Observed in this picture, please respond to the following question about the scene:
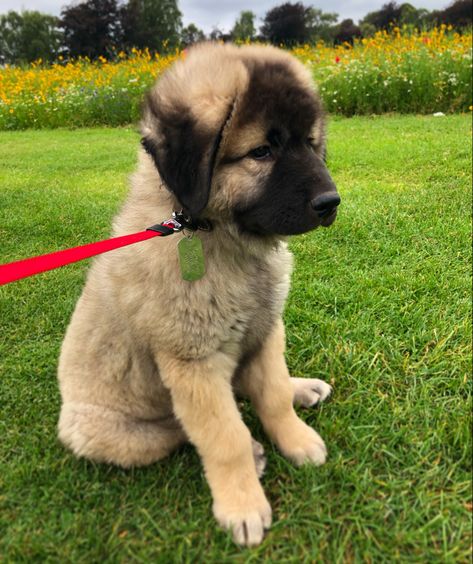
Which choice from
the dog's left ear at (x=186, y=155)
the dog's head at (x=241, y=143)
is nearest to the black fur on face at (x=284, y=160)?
the dog's head at (x=241, y=143)

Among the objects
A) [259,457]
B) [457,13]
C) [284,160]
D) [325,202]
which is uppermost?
[457,13]

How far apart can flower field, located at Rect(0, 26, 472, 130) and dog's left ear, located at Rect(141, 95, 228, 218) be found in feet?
22.9

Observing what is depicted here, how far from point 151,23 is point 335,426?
41721 mm

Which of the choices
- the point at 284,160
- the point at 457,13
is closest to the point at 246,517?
the point at 284,160

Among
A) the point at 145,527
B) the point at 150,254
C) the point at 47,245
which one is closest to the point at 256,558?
the point at 145,527

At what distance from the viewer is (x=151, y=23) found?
3769 cm

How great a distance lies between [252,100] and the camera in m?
1.67

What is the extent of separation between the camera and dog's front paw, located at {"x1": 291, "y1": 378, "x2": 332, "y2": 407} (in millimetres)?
2262

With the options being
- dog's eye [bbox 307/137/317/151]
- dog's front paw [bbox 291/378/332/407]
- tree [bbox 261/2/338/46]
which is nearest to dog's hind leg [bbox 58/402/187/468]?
dog's front paw [bbox 291/378/332/407]

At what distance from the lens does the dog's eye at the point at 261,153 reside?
1713mm

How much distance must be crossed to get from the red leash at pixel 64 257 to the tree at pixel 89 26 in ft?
109

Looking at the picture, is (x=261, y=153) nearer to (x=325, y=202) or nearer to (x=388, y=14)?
(x=325, y=202)

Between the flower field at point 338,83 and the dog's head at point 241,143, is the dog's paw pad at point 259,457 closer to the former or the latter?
the dog's head at point 241,143

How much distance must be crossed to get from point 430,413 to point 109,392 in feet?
4.51
